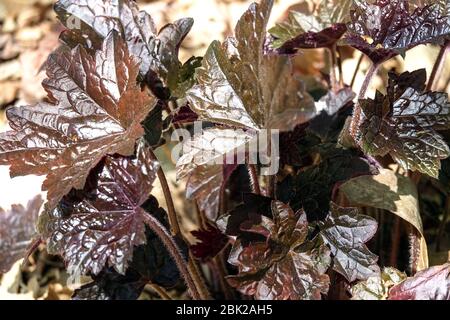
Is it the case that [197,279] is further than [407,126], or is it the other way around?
[197,279]

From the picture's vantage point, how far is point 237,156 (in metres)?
1.09

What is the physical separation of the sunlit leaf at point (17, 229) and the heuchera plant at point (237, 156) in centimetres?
27

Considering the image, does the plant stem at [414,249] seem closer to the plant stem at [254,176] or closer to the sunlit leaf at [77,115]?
the plant stem at [254,176]

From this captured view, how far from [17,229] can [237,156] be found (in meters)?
0.76

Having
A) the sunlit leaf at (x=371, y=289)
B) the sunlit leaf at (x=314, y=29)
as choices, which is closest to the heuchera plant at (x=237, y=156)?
the sunlit leaf at (x=371, y=289)

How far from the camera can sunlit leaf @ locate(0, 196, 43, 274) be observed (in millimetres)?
1577

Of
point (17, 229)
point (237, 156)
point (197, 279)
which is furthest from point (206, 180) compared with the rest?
point (17, 229)

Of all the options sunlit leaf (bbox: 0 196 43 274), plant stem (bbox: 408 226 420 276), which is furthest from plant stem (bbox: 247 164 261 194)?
sunlit leaf (bbox: 0 196 43 274)

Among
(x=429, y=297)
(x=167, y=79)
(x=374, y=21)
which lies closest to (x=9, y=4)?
(x=167, y=79)

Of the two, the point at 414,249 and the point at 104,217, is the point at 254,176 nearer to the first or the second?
the point at 104,217

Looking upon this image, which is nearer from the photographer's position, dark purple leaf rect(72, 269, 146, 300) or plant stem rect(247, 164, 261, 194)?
plant stem rect(247, 164, 261, 194)

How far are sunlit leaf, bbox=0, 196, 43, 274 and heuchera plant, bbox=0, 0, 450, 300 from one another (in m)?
0.27

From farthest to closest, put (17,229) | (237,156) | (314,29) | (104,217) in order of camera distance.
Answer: (17,229), (314,29), (104,217), (237,156)

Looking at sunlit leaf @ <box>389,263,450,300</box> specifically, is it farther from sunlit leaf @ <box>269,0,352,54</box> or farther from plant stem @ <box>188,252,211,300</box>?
sunlit leaf @ <box>269,0,352,54</box>
